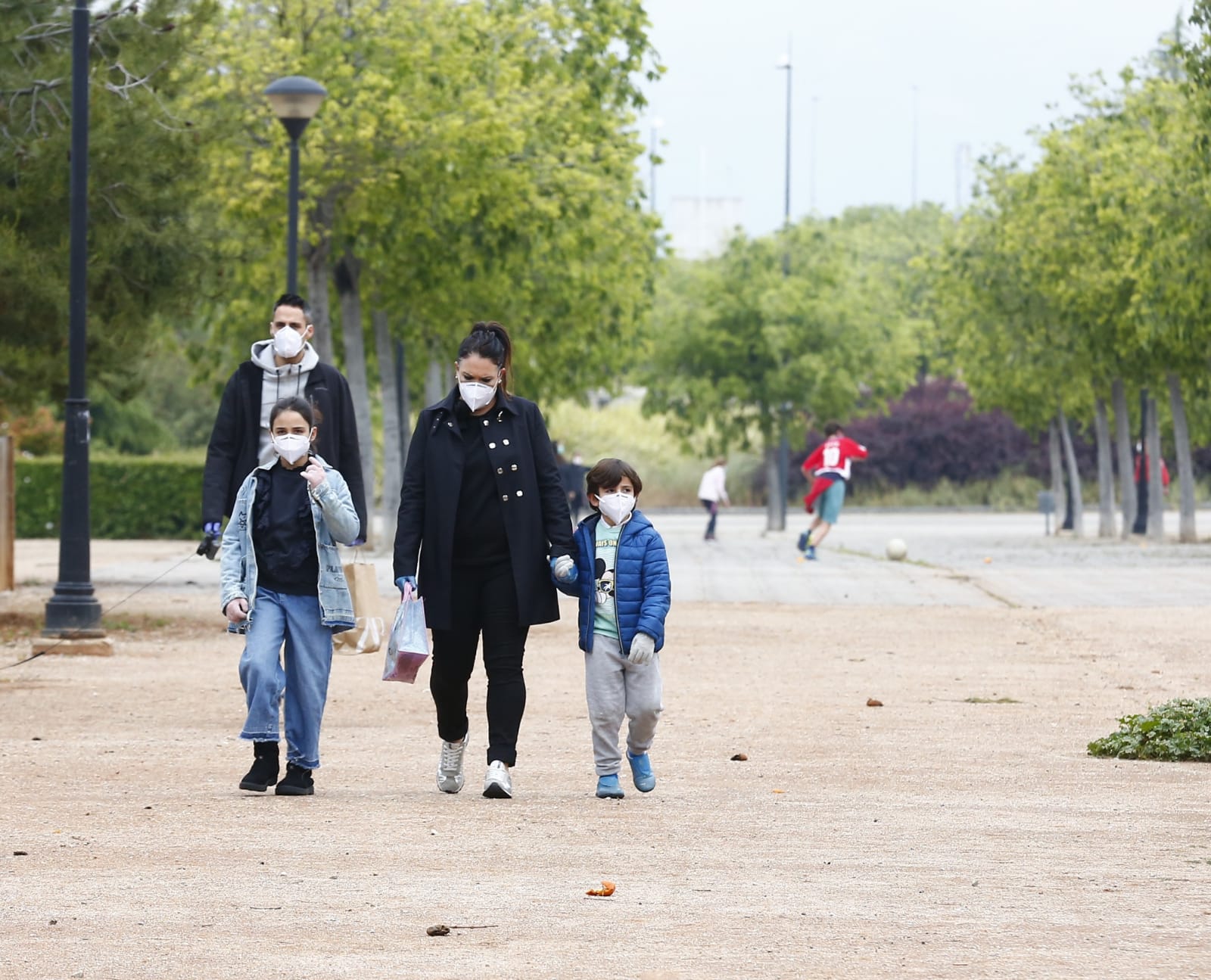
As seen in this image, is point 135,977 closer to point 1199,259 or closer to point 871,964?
point 871,964

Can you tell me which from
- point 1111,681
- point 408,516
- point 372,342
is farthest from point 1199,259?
point 408,516

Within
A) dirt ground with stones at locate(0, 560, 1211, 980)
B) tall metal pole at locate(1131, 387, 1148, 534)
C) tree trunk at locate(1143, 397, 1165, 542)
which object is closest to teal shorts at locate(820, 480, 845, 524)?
tree trunk at locate(1143, 397, 1165, 542)

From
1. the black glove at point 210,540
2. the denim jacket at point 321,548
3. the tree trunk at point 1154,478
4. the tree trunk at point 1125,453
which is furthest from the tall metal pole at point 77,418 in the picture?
the tree trunk at point 1125,453

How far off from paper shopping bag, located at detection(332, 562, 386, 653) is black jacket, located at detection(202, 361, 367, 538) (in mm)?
423

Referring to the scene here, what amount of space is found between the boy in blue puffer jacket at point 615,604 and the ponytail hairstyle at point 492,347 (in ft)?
1.73

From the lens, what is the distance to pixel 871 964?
17.9ft

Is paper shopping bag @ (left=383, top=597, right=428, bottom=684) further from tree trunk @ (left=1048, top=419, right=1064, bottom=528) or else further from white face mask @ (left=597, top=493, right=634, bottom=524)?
tree trunk @ (left=1048, top=419, right=1064, bottom=528)

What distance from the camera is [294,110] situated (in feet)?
63.4

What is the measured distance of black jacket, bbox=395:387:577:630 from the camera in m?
8.43

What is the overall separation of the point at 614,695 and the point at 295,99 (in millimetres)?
11810

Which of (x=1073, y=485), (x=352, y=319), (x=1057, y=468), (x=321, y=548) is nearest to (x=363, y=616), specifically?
(x=321, y=548)

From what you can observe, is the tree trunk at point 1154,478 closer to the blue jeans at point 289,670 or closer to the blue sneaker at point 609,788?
the blue sneaker at point 609,788

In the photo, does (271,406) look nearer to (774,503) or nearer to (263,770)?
(263,770)

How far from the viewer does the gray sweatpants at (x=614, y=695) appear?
8492 millimetres
